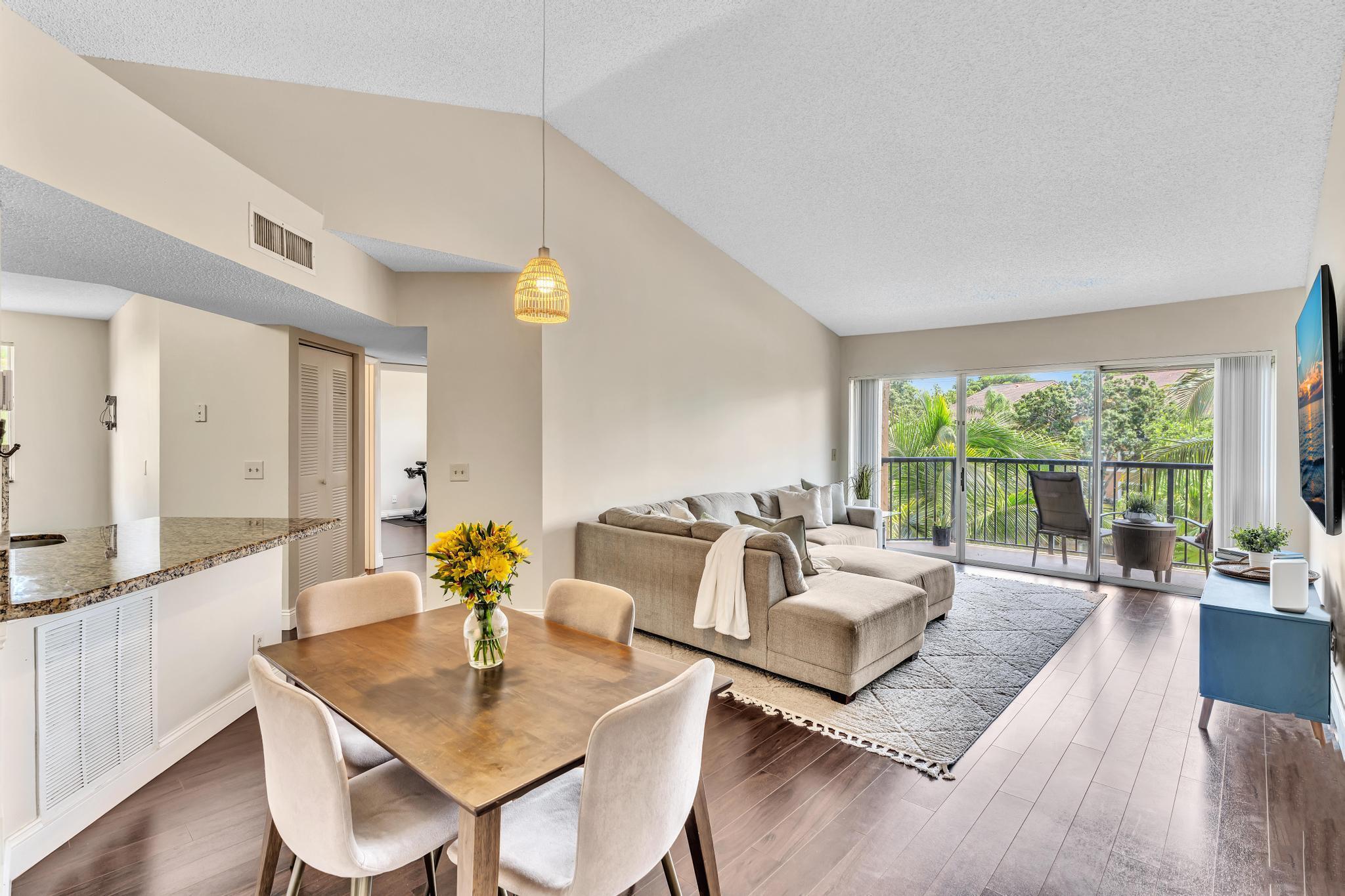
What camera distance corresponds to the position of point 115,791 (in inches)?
81.7

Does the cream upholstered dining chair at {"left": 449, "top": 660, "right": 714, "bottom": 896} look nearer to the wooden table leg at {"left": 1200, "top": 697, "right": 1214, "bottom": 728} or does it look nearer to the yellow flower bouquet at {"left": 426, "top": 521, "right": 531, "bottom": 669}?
the yellow flower bouquet at {"left": 426, "top": 521, "right": 531, "bottom": 669}

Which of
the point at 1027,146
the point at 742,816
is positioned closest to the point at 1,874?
the point at 742,816

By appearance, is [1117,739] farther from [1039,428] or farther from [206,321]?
[206,321]

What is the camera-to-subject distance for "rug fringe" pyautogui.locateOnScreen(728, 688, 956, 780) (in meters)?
2.36

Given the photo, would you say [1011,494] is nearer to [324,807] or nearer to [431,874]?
[431,874]

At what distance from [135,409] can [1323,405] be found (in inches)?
252

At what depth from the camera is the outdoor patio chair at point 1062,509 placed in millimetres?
5273

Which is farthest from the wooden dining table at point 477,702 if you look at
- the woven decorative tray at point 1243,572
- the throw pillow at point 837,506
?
the throw pillow at point 837,506

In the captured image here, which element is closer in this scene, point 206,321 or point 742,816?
point 742,816

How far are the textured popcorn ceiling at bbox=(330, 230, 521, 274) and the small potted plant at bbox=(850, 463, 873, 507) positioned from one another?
14.2ft

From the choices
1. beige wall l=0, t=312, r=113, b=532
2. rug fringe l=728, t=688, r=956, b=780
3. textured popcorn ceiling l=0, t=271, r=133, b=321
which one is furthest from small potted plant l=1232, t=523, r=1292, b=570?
beige wall l=0, t=312, r=113, b=532

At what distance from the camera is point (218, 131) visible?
2.57 meters

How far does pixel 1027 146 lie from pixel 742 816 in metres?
3.51

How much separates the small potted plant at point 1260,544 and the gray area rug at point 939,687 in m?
1.06
